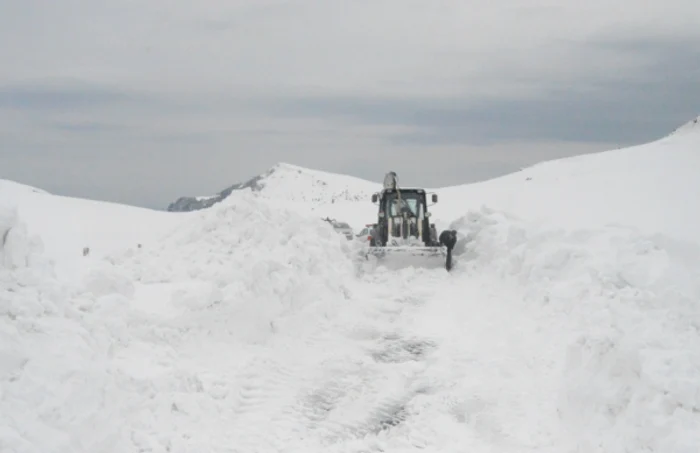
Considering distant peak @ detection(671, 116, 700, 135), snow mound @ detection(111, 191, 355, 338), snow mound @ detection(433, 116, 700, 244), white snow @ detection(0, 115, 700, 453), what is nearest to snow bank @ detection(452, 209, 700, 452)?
white snow @ detection(0, 115, 700, 453)

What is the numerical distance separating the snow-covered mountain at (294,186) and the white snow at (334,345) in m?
46.9

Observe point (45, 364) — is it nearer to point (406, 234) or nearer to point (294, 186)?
point (406, 234)

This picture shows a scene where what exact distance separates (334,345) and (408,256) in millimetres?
6979

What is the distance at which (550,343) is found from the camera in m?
8.73

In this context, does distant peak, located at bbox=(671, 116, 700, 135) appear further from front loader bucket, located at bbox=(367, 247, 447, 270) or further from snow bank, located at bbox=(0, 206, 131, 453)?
snow bank, located at bbox=(0, 206, 131, 453)

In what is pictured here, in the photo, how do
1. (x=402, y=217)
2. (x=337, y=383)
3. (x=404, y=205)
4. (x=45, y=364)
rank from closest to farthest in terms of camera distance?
(x=45, y=364), (x=337, y=383), (x=402, y=217), (x=404, y=205)

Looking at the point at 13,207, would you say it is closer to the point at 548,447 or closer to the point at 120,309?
the point at 120,309

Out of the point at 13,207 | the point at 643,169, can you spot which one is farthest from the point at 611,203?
the point at 13,207

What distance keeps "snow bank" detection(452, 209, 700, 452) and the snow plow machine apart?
3.07m

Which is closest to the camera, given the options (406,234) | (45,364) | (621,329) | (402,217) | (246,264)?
(45,364)

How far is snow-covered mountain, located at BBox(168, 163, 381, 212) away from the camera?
63.3m

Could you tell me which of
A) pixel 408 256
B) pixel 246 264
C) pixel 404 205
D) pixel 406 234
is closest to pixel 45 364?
pixel 246 264

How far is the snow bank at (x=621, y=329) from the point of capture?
5.50 metres

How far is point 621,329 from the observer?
22.9ft
